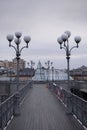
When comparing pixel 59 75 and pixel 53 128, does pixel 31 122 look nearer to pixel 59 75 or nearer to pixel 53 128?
pixel 53 128

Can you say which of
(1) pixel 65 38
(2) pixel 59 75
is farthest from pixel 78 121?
(2) pixel 59 75

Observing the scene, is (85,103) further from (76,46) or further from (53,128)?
(76,46)

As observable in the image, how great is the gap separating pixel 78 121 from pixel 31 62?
75.7m

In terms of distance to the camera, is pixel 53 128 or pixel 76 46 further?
pixel 76 46

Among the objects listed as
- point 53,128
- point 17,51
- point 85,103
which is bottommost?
point 53,128

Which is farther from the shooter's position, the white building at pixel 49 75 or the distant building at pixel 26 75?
the distant building at pixel 26 75

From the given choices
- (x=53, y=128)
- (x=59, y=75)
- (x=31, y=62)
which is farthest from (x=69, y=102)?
(x=59, y=75)

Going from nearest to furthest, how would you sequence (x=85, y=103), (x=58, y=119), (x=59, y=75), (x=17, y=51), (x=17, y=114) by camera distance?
(x=85, y=103) < (x=58, y=119) < (x=17, y=114) < (x=17, y=51) < (x=59, y=75)

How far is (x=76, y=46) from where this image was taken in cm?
2364

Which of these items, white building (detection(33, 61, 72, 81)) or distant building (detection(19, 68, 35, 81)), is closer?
white building (detection(33, 61, 72, 81))

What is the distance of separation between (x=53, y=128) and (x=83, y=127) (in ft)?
3.63

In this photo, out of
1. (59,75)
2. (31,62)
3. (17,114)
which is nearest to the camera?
(17,114)

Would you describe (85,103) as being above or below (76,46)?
below

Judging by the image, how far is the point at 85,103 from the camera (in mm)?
12828
